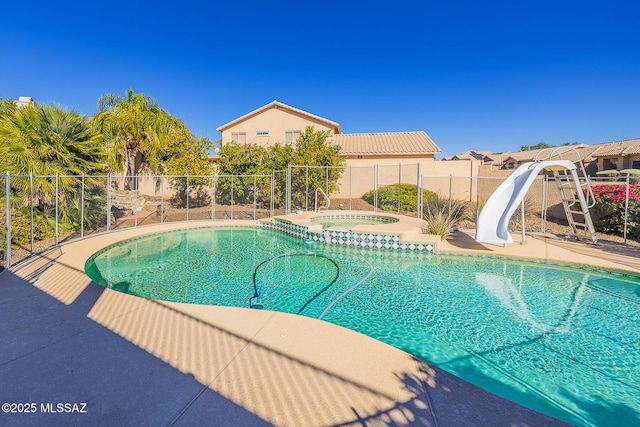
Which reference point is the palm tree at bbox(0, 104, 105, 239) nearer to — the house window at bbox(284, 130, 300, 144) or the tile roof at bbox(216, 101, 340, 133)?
the tile roof at bbox(216, 101, 340, 133)

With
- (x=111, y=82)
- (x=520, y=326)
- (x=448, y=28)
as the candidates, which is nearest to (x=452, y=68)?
(x=448, y=28)

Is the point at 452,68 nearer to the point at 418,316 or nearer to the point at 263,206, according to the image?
the point at 263,206

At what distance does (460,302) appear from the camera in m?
5.14

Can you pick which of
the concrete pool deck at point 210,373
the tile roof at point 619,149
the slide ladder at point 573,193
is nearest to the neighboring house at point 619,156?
the tile roof at point 619,149

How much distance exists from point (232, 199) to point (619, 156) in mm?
25978

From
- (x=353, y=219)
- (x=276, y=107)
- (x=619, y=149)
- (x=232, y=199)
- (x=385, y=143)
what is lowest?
(x=353, y=219)

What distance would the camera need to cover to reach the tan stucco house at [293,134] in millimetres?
19281

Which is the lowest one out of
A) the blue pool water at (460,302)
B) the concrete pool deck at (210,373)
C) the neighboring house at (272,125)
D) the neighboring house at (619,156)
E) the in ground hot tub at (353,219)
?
the blue pool water at (460,302)

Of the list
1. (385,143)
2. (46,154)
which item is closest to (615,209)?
(385,143)

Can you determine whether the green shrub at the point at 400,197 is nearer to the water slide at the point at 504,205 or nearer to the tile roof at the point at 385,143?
the tile roof at the point at 385,143

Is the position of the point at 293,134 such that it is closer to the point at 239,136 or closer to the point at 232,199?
the point at 239,136

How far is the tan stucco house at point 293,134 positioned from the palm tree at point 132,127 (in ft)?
12.6

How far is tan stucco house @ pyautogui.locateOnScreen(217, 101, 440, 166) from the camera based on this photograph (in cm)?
1928

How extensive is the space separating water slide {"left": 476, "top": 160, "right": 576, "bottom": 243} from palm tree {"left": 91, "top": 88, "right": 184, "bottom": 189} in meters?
14.9
